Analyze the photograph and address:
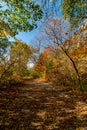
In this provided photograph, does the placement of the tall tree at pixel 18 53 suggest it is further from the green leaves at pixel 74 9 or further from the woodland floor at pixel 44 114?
the green leaves at pixel 74 9

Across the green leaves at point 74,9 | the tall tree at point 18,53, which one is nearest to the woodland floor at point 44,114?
the green leaves at point 74,9

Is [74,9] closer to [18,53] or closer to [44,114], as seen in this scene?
[44,114]

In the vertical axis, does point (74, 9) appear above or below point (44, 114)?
above

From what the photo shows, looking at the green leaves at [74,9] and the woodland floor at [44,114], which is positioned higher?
the green leaves at [74,9]

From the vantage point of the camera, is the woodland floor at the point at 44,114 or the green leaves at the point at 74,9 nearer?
the woodland floor at the point at 44,114

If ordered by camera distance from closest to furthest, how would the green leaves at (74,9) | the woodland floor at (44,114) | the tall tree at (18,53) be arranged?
the woodland floor at (44,114)
the green leaves at (74,9)
the tall tree at (18,53)

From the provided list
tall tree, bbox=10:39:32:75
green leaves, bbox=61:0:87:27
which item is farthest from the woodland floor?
tall tree, bbox=10:39:32:75

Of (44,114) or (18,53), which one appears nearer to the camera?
(44,114)

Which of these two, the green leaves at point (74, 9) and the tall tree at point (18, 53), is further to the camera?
the tall tree at point (18, 53)

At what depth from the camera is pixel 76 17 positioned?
10.5 metres

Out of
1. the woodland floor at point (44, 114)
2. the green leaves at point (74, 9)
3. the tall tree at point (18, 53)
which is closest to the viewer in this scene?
the woodland floor at point (44, 114)

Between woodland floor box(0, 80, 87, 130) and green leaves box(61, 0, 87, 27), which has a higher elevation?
green leaves box(61, 0, 87, 27)

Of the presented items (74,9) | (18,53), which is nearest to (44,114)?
(74,9)

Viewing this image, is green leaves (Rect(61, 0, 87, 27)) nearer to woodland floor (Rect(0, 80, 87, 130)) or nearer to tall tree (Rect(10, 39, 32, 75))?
woodland floor (Rect(0, 80, 87, 130))
